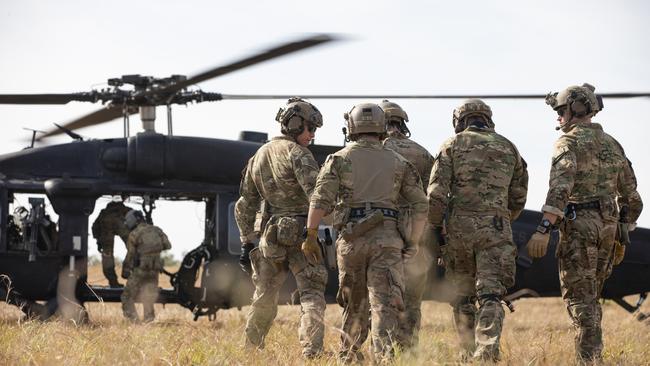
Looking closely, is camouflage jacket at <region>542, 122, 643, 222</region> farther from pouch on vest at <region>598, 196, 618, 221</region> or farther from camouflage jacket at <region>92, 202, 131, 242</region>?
camouflage jacket at <region>92, 202, 131, 242</region>

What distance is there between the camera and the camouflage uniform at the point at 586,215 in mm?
7031

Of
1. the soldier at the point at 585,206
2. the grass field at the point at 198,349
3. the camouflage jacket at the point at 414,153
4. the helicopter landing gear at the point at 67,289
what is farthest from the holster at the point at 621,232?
the helicopter landing gear at the point at 67,289

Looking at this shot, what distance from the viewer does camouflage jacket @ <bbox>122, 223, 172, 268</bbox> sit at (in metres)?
12.0

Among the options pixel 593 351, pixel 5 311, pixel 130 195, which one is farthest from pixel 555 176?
pixel 5 311

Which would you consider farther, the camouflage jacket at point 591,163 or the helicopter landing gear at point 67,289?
the helicopter landing gear at point 67,289

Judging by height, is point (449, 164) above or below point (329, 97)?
below

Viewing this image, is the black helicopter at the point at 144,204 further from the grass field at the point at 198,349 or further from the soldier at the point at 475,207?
the soldier at the point at 475,207

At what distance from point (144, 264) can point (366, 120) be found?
5969mm

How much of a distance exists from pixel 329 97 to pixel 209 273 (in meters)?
2.59

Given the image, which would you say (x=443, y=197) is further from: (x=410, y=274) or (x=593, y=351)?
(x=593, y=351)

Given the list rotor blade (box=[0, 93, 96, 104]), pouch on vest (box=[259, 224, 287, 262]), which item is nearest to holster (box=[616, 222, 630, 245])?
pouch on vest (box=[259, 224, 287, 262])

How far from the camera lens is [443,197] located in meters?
7.02

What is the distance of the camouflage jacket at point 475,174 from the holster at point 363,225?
63 cm

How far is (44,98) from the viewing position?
1142 cm
